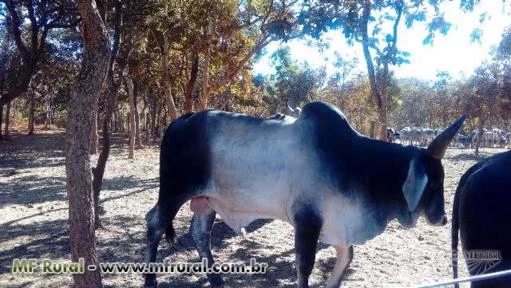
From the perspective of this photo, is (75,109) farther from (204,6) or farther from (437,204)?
(204,6)

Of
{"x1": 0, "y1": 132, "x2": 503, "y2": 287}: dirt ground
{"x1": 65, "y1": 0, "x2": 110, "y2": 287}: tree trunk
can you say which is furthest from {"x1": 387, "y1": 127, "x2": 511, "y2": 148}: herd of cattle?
{"x1": 65, "y1": 0, "x2": 110, "y2": 287}: tree trunk

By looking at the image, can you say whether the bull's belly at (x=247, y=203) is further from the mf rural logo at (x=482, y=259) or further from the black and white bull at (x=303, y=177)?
the mf rural logo at (x=482, y=259)

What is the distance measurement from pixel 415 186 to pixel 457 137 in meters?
42.6

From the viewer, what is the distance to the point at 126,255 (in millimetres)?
6633

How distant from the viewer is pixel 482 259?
3.40 meters

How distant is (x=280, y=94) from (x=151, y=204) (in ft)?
105

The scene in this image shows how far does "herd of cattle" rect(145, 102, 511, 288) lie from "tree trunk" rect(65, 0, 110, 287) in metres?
1.17

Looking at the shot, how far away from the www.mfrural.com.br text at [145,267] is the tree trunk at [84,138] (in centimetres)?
118

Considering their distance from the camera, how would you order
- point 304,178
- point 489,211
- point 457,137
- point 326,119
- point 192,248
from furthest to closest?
point 457,137, point 192,248, point 326,119, point 304,178, point 489,211

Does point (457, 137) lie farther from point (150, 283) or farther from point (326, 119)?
point (150, 283)

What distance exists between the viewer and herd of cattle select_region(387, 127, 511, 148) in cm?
3906

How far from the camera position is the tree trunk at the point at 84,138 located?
4324mm

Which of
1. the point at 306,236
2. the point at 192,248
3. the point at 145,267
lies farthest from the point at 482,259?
the point at 192,248

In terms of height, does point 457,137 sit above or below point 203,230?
above
